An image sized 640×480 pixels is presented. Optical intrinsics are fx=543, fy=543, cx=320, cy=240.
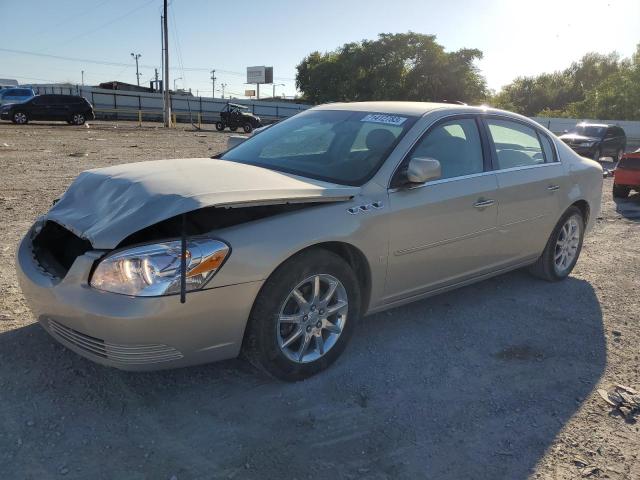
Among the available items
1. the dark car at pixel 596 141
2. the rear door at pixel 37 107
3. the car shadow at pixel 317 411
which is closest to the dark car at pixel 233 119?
the rear door at pixel 37 107

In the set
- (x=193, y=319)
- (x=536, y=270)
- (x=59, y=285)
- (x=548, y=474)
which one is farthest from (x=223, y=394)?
(x=536, y=270)

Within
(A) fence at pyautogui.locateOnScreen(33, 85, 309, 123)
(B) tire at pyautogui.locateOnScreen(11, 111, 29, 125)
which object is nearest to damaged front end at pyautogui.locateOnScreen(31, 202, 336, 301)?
(B) tire at pyautogui.locateOnScreen(11, 111, 29, 125)

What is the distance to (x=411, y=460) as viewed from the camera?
261 cm

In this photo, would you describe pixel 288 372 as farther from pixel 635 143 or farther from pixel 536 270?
pixel 635 143

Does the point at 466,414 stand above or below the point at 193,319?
below

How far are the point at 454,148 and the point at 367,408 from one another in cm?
208

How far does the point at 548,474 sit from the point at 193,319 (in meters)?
1.86

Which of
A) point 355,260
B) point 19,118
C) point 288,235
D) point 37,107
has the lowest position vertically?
point 355,260

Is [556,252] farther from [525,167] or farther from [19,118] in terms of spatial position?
[19,118]

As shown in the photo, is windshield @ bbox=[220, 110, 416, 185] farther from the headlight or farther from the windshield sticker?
the headlight

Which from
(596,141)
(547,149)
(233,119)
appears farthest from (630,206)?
(233,119)

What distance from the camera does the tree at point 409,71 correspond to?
58.6 meters

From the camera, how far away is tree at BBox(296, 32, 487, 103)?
192 ft

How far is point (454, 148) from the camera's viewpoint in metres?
4.07
